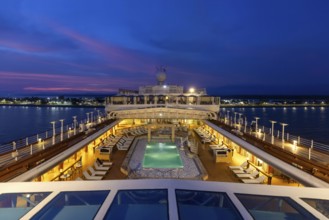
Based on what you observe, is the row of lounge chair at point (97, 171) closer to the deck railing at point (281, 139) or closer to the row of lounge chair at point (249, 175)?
the row of lounge chair at point (249, 175)

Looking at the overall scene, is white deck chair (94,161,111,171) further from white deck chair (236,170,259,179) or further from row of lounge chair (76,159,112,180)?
white deck chair (236,170,259,179)

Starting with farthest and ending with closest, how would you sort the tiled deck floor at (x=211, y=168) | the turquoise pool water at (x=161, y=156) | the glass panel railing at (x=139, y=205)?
the turquoise pool water at (x=161, y=156) → the tiled deck floor at (x=211, y=168) → the glass panel railing at (x=139, y=205)

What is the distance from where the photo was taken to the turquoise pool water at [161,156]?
1051 centimetres

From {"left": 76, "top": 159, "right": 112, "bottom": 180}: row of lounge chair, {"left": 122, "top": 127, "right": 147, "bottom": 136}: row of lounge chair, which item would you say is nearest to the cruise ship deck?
{"left": 76, "top": 159, "right": 112, "bottom": 180}: row of lounge chair

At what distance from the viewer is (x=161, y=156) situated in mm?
11945

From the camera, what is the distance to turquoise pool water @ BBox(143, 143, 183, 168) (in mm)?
10508

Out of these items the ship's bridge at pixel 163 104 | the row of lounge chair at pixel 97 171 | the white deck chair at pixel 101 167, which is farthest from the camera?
the ship's bridge at pixel 163 104

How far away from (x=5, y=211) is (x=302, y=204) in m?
3.05

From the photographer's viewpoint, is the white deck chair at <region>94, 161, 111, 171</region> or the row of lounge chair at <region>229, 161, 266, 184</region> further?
the white deck chair at <region>94, 161, 111, 171</region>

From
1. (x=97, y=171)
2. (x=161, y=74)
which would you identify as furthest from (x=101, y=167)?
(x=161, y=74)

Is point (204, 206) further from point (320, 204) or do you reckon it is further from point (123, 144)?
point (123, 144)

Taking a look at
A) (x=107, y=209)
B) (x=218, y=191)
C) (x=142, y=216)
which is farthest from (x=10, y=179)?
(x=218, y=191)

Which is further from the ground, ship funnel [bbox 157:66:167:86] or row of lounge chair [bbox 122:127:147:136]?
ship funnel [bbox 157:66:167:86]

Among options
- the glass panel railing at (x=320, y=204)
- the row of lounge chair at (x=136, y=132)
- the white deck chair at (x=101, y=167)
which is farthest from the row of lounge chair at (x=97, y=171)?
the row of lounge chair at (x=136, y=132)
